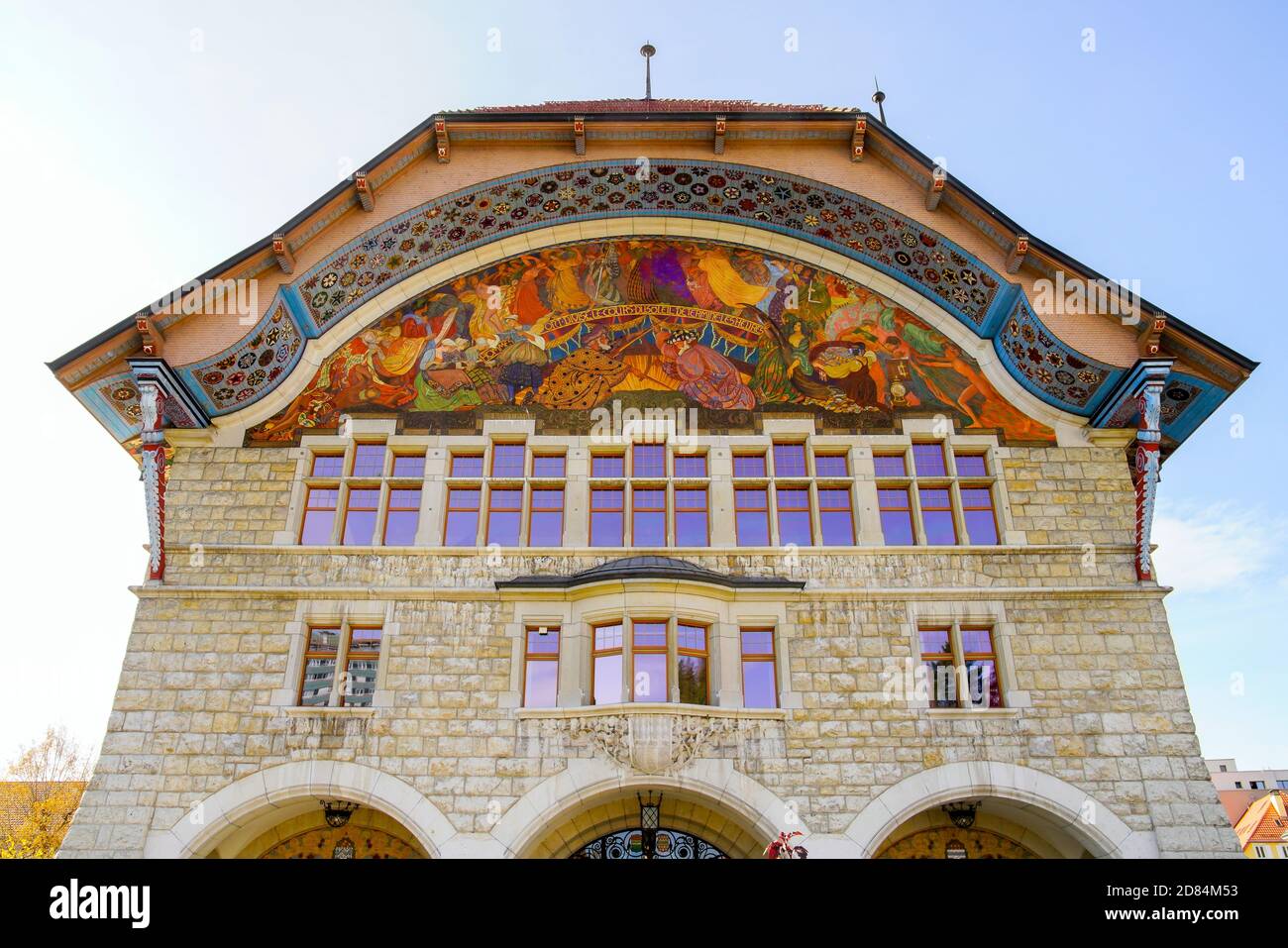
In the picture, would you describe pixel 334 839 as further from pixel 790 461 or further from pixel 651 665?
pixel 790 461

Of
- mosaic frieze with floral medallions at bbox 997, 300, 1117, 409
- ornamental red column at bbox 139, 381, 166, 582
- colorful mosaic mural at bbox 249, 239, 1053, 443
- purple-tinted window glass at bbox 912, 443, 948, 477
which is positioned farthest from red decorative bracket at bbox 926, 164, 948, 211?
ornamental red column at bbox 139, 381, 166, 582

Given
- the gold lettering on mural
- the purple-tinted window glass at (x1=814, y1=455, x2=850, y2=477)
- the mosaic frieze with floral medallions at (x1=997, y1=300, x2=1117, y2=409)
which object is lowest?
the purple-tinted window glass at (x1=814, y1=455, x2=850, y2=477)

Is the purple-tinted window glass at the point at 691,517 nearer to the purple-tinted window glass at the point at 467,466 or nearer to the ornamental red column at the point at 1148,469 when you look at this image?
the purple-tinted window glass at the point at 467,466

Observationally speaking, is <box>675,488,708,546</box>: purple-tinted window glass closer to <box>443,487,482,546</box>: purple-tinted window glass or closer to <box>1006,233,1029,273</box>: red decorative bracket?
<box>443,487,482,546</box>: purple-tinted window glass

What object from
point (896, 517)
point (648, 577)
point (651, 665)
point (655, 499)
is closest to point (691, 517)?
point (655, 499)

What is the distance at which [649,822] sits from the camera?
47.7ft

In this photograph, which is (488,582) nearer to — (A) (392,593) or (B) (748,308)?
(A) (392,593)

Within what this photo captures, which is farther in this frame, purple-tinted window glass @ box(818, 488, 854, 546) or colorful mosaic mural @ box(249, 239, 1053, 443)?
colorful mosaic mural @ box(249, 239, 1053, 443)

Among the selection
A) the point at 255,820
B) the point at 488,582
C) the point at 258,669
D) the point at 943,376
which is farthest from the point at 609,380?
the point at 255,820

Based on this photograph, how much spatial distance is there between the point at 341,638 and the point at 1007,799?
383 inches

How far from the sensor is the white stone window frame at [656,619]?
46.8 ft

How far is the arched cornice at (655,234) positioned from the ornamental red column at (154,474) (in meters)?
1.04

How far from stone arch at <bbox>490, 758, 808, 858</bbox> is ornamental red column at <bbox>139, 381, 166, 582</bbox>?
6621 mm

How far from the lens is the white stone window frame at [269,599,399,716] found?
46.7 feet
